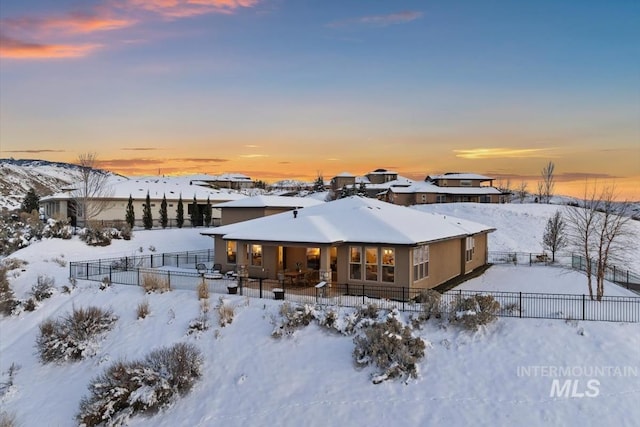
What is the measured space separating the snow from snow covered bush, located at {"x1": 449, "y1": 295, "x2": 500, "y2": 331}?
0.33 m

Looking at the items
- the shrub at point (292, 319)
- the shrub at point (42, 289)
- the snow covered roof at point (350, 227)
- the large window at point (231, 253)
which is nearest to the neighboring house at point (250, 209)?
the snow covered roof at point (350, 227)

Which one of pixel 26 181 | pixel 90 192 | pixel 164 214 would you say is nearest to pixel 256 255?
pixel 164 214

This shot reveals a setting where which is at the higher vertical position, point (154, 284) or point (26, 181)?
point (26, 181)

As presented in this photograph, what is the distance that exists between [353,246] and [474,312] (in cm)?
675

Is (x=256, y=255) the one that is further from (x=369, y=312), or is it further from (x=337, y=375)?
(x=337, y=375)

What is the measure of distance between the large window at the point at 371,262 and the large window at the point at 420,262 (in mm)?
1737

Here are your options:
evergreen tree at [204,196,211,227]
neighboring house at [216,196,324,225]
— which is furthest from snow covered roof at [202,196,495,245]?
evergreen tree at [204,196,211,227]

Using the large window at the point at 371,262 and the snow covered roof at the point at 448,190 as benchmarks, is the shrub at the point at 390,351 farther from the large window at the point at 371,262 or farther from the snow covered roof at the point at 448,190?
the snow covered roof at the point at 448,190

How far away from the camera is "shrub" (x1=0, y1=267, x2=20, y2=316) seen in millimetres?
21500

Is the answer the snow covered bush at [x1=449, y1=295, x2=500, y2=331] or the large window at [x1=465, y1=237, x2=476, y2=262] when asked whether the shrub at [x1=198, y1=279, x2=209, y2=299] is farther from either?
the large window at [x1=465, y1=237, x2=476, y2=262]

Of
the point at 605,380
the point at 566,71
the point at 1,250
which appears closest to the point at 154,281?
the point at 605,380

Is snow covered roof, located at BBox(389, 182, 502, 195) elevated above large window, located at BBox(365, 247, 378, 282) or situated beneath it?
elevated above

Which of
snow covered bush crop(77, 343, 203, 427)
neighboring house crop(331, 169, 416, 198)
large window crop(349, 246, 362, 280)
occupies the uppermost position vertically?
neighboring house crop(331, 169, 416, 198)

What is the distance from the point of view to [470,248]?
99.3ft
